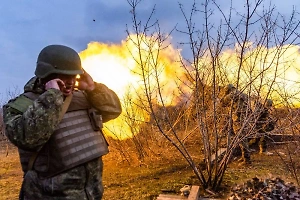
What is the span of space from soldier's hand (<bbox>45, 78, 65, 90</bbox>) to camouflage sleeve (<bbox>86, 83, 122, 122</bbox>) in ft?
1.15

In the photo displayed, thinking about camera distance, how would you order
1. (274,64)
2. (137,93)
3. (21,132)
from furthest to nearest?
(137,93), (274,64), (21,132)

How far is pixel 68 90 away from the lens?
7.93 ft

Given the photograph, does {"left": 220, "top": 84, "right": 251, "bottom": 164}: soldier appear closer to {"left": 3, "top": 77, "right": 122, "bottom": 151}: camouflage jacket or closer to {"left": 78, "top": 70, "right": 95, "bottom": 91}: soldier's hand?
{"left": 78, "top": 70, "right": 95, "bottom": 91}: soldier's hand

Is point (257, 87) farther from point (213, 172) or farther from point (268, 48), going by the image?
point (213, 172)

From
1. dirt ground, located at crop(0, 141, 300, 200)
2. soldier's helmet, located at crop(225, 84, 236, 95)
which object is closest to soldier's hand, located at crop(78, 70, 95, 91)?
dirt ground, located at crop(0, 141, 300, 200)

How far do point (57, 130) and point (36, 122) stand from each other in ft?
0.87

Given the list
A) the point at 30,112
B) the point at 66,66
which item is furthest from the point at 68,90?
the point at 30,112

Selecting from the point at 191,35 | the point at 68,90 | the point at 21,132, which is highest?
the point at 191,35

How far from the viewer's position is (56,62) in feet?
8.02

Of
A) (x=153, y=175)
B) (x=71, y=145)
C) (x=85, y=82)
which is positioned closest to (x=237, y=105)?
(x=153, y=175)

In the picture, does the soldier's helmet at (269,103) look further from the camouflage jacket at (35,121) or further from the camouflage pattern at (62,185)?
the camouflage jacket at (35,121)

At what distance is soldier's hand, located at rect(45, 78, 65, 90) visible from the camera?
2289mm

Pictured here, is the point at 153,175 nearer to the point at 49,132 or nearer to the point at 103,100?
the point at 103,100

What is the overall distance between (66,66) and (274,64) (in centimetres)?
466
